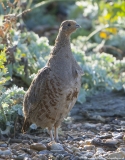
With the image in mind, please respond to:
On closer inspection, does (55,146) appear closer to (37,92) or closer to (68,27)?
(37,92)

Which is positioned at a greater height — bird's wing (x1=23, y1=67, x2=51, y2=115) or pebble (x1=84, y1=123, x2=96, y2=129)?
bird's wing (x1=23, y1=67, x2=51, y2=115)

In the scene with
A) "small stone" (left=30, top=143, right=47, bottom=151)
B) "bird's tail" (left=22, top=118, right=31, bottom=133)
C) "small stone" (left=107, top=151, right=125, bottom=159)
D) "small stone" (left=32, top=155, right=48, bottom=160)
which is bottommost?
"small stone" (left=107, top=151, right=125, bottom=159)

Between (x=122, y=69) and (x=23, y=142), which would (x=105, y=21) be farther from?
(x=23, y=142)

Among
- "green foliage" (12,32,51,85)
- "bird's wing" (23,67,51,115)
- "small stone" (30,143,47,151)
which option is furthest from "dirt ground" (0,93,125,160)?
"green foliage" (12,32,51,85)

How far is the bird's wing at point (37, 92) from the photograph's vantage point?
6184 millimetres

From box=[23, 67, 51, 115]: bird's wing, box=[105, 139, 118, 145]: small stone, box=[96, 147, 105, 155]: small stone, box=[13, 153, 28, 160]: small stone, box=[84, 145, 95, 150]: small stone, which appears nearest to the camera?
box=[13, 153, 28, 160]: small stone

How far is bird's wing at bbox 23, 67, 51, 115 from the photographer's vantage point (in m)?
6.18

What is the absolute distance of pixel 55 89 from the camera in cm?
609

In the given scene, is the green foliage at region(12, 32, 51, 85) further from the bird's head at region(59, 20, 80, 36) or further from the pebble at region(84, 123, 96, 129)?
the bird's head at region(59, 20, 80, 36)

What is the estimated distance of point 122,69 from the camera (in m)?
9.27

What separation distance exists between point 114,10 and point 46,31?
2.37m

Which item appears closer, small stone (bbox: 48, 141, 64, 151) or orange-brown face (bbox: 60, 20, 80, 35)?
small stone (bbox: 48, 141, 64, 151)

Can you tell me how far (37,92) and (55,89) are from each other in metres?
0.27

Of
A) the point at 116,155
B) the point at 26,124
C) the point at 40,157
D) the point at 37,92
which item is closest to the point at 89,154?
the point at 116,155
